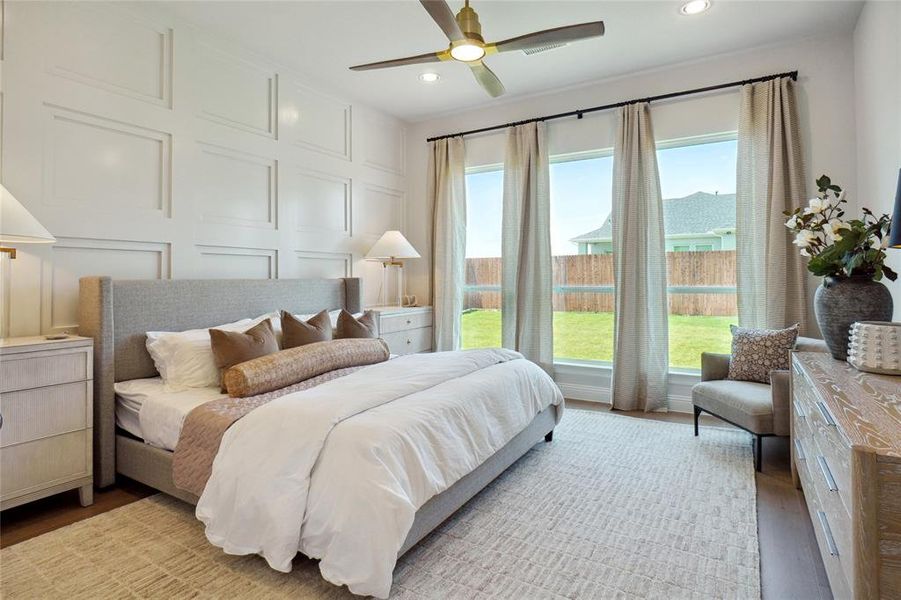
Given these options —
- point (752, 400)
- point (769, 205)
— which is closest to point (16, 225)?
point (752, 400)

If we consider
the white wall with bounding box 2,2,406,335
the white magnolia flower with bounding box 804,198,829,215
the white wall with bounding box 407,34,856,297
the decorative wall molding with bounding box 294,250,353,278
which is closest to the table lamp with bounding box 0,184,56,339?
the white wall with bounding box 2,2,406,335

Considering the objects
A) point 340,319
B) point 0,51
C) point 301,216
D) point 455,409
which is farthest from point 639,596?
point 0,51

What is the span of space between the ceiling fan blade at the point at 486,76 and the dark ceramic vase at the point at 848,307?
226cm

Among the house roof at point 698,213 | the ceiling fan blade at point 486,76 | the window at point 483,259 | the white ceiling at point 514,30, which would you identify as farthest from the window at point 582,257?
the ceiling fan blade at point 486,76

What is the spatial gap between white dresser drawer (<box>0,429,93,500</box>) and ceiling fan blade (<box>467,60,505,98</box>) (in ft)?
10.1

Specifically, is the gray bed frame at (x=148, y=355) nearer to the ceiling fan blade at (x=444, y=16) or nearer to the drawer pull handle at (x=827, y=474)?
the drawer pull handle at (x=827, y=474)

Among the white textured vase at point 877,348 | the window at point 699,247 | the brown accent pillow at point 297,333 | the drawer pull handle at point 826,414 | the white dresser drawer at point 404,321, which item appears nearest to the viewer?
the drawer pull handle at point 826,414

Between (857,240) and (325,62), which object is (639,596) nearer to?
(857,240)

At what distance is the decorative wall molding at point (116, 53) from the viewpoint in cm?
275

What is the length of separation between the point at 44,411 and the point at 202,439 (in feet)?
3.16

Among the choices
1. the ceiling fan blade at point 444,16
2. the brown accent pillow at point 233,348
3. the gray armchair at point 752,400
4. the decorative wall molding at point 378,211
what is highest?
the ceiling fan blade at point 444,16

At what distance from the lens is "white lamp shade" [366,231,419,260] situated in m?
4.66

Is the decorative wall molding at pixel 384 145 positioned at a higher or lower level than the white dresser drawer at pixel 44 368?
higher

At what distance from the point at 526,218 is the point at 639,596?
359cm
